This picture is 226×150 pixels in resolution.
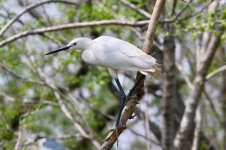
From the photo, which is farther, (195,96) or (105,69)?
(105,69)

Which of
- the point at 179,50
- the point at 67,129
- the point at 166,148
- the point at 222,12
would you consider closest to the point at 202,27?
the point at 222,12

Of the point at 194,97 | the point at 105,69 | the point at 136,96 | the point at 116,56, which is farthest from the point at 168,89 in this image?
the point at 116,56

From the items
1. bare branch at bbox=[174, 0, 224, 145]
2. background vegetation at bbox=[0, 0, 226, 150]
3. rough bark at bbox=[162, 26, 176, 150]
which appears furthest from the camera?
bare branch at bbox=[174, 0, 224, 145]

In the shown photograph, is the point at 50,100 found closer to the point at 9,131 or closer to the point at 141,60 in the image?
the point at 9,131

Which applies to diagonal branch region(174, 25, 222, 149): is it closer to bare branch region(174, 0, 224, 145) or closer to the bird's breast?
bare branch region(174, 0, 224, 145)

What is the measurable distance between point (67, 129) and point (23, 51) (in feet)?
12.7

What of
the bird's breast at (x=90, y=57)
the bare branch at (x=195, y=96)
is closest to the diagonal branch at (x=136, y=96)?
the bird's breast at (x=90, y=57)

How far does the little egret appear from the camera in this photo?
7.91 ft

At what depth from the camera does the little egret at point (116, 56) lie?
7.91 feet

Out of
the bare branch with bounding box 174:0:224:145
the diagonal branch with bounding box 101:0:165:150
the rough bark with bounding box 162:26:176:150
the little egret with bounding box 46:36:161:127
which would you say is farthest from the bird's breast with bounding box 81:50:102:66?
the bare branch with bounding box 174:0:224:145

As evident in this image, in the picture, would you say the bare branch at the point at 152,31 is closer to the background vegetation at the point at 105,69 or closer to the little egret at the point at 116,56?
the little egret at the point at 116,56

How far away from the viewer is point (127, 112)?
253cm

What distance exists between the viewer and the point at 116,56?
2467mm

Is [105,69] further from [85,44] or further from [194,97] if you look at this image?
[85,44]
